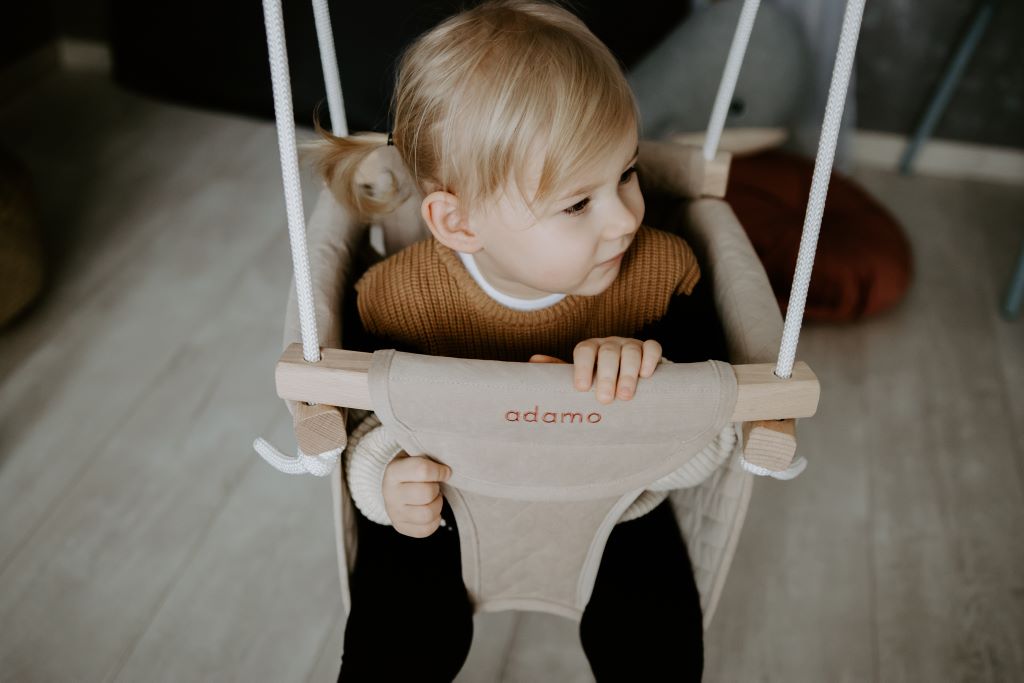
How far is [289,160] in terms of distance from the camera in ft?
1.93

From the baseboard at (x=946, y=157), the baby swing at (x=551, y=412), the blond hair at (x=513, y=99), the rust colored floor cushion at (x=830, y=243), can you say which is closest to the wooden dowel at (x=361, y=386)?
the baby swing at (x=551, y=412)

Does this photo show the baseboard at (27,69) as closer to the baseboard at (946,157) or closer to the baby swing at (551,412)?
the baby swing at (551,412)

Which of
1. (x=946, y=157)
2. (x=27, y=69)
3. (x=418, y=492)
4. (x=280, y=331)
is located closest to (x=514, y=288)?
(x=418, y=492)

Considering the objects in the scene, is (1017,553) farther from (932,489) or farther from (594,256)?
(594,256)

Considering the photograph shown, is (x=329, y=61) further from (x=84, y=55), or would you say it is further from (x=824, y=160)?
(x=84, y=55)

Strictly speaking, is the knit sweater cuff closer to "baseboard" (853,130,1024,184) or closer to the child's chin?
the child's chin

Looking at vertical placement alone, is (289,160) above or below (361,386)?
above

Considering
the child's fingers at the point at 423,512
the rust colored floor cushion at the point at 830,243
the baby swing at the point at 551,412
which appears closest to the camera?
the baby swing at the point at 551,412

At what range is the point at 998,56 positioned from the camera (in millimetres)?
1930

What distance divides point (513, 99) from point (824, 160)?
27 centimetres

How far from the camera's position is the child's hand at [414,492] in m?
0.75

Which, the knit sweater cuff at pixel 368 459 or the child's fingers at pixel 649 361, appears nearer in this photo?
the child's fingers at pixel 649 361

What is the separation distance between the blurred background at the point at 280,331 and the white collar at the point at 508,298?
0.47 metres

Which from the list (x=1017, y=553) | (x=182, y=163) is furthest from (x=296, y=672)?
(x=182, y=163)
